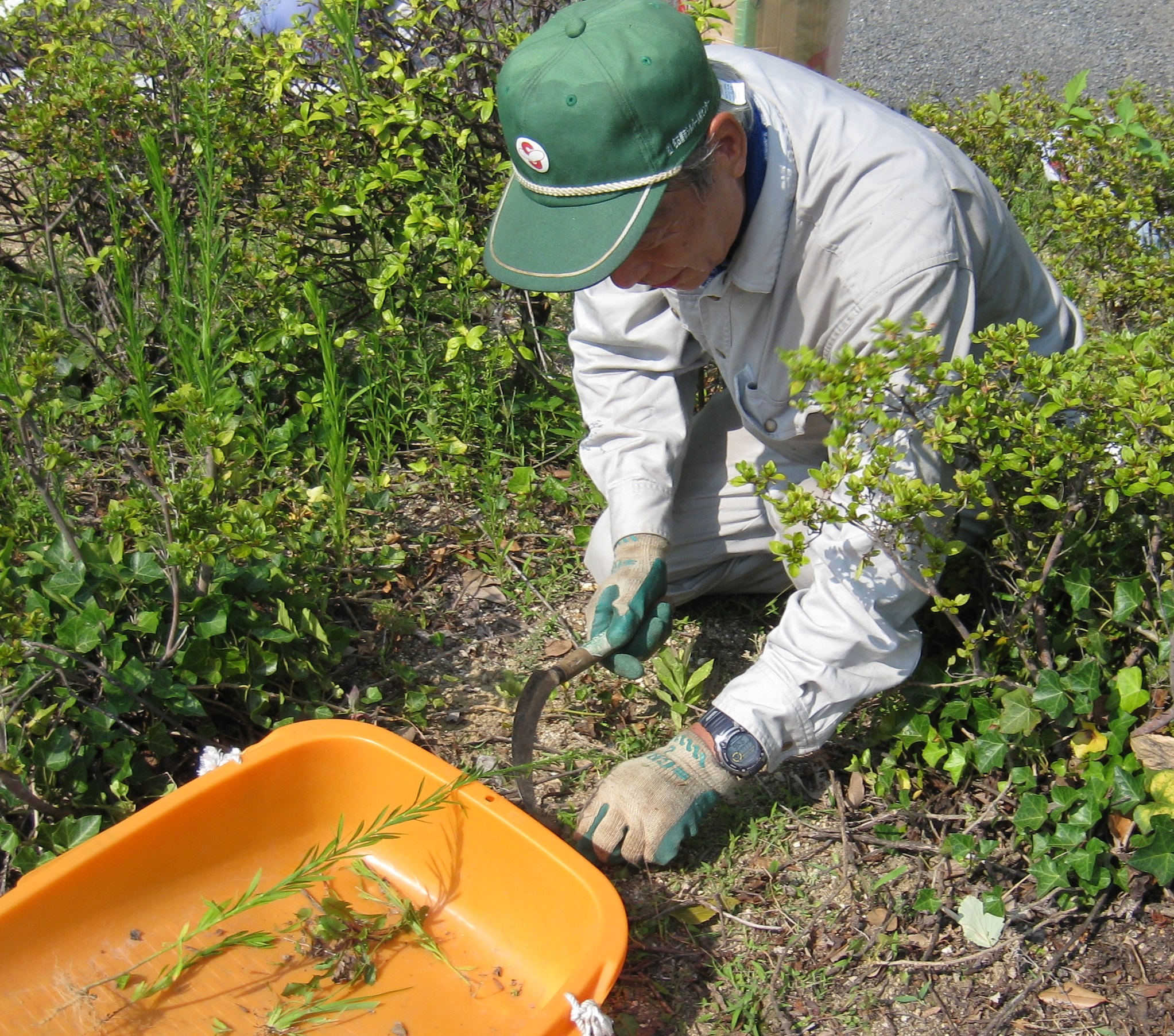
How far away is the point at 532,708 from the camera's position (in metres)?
2.13

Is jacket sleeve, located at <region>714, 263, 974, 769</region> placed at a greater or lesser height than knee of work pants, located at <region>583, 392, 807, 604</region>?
greater

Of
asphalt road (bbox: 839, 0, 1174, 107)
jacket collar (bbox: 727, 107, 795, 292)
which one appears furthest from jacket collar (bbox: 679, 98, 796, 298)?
asphalt road (bbox: 839, 0, 1174, 107)

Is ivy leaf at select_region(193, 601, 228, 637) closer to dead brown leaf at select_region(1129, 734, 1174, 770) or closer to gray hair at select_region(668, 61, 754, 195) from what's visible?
gray hair at select_region(668, 61, 754, 195)

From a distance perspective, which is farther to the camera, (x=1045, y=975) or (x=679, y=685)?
(x=679, y=685)

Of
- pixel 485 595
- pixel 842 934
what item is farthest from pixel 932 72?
pixel 842 934

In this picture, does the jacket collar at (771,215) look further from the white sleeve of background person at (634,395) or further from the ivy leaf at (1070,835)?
the ivy leaf at (1070,835)

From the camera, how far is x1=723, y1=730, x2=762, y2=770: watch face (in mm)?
2062

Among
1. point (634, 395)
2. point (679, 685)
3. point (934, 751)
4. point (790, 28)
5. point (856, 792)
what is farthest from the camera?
point (790, 28)

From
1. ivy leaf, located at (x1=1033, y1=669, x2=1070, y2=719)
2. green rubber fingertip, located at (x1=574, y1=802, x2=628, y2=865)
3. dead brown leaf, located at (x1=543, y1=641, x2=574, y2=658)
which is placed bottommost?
dead brown leaf, located at (x1=543, y1=641, x2=574, y2=658)

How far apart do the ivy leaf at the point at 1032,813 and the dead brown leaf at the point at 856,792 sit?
1.14 ft

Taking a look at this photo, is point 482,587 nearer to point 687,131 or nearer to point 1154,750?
point 687,131

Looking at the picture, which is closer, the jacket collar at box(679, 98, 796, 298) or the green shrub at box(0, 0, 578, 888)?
the jacket collar at box(679, 98, 796, 298)

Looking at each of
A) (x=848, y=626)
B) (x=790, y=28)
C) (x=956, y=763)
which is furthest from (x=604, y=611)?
(x=790, y=28)

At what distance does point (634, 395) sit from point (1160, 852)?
1.52 m
